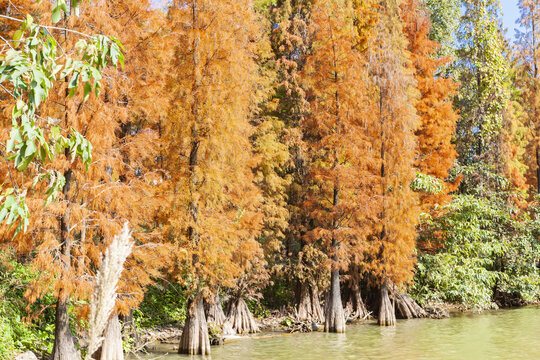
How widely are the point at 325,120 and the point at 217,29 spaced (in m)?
6.94

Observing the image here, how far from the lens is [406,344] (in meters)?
16.6

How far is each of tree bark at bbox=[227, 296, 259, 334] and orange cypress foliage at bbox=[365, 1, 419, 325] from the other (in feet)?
18.0

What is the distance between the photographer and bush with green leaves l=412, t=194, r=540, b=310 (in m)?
24.8

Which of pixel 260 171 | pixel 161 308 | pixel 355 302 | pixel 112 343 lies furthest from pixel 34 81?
pixel 355 302

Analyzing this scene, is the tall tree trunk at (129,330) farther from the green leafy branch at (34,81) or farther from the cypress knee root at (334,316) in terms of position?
the green leafy branch at (34,81)

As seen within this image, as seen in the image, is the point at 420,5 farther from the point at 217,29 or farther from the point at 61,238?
the point at 61,238

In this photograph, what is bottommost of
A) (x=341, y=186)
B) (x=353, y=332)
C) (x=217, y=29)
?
(x=353, y=332)

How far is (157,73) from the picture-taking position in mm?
14281

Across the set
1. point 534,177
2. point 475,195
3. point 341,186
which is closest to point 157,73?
point 341,186

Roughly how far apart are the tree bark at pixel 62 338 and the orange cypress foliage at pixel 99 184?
6cm

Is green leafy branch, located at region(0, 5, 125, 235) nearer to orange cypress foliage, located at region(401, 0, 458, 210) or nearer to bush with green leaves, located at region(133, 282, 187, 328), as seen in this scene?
bush with green leaves, located at region(133, 282, 187, 328)

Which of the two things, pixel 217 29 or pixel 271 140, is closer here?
pixel 217 29

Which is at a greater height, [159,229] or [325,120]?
[325,120]

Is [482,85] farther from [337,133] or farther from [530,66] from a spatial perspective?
[337,133]
